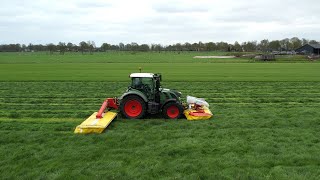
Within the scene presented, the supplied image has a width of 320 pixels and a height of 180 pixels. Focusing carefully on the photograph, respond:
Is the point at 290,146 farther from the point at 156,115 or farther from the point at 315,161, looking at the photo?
the point at 156,115

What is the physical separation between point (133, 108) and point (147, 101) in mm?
582

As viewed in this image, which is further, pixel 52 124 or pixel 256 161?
pixel 52 124

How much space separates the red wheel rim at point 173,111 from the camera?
13.8 metres

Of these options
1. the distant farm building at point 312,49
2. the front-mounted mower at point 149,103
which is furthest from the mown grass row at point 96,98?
the distant farm building at point 312,49

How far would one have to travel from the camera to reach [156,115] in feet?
48.1

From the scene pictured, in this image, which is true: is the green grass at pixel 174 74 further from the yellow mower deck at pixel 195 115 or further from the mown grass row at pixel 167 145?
the yellow mower deck at pixel 195 115

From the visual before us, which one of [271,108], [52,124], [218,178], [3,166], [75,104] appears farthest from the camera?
[75,104]

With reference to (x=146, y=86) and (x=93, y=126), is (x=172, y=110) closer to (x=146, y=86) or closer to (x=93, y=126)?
(x=146, y=86)

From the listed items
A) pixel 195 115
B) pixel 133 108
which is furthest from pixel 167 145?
pixel 133 108

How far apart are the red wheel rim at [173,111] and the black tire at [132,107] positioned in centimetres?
89

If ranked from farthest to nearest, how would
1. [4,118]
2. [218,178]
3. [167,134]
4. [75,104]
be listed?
1. [75,104]
2. [4,118]
3. [167,134]
4. [218,178]

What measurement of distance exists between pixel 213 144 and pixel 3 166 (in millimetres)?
5212

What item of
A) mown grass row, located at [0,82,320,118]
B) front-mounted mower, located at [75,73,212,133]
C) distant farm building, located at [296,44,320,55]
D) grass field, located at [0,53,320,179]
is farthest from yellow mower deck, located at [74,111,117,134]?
distant farm building, located at [296,44,320,55]

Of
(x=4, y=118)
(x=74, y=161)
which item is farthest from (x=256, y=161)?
(x=4, y=118)
